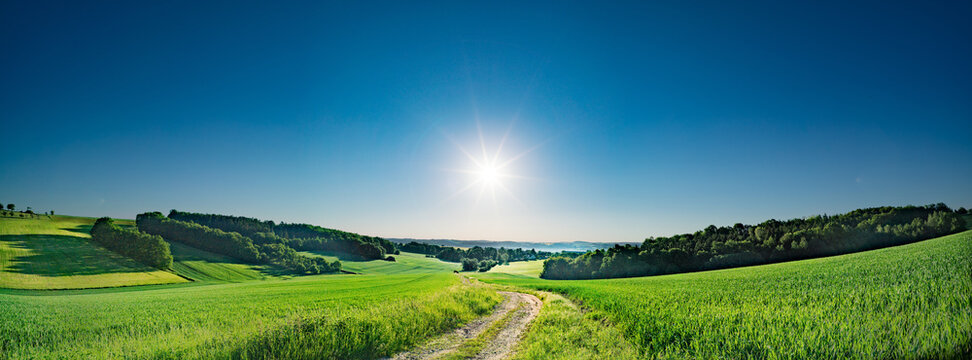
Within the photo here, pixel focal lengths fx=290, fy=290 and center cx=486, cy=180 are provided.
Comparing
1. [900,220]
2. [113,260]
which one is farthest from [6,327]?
[900,220]

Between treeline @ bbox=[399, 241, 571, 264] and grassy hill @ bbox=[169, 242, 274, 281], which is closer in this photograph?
grassy hill @ bbox=[169, 242, 274, 281]

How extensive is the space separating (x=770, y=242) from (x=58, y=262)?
119772 millimetres

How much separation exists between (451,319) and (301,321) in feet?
18.9

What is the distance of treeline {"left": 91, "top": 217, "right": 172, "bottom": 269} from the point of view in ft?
185

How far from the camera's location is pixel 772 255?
176 feet

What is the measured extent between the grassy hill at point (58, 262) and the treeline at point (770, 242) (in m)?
85.2

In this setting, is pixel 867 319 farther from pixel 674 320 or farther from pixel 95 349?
pixel 95 349

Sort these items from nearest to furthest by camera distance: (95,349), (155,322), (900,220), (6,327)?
(95,349), (6,327), (155,322), (900,220)

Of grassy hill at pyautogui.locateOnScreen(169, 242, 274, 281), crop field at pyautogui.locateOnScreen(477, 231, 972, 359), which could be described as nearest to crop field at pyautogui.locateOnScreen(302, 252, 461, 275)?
grassy hill at pyautogui.locateOnScreen(169, 242, 274, 281)

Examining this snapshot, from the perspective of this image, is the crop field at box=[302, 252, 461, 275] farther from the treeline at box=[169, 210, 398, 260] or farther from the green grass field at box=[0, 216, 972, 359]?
the green grass field at box=[0, 216, 972, 359]

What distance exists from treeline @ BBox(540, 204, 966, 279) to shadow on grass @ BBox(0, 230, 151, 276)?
89234 millimetres

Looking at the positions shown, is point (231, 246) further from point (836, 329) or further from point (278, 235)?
point (836, 329)

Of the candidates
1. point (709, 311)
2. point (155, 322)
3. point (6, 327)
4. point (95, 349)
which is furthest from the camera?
point (155, 322)

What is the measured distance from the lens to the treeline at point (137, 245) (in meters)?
56.3
